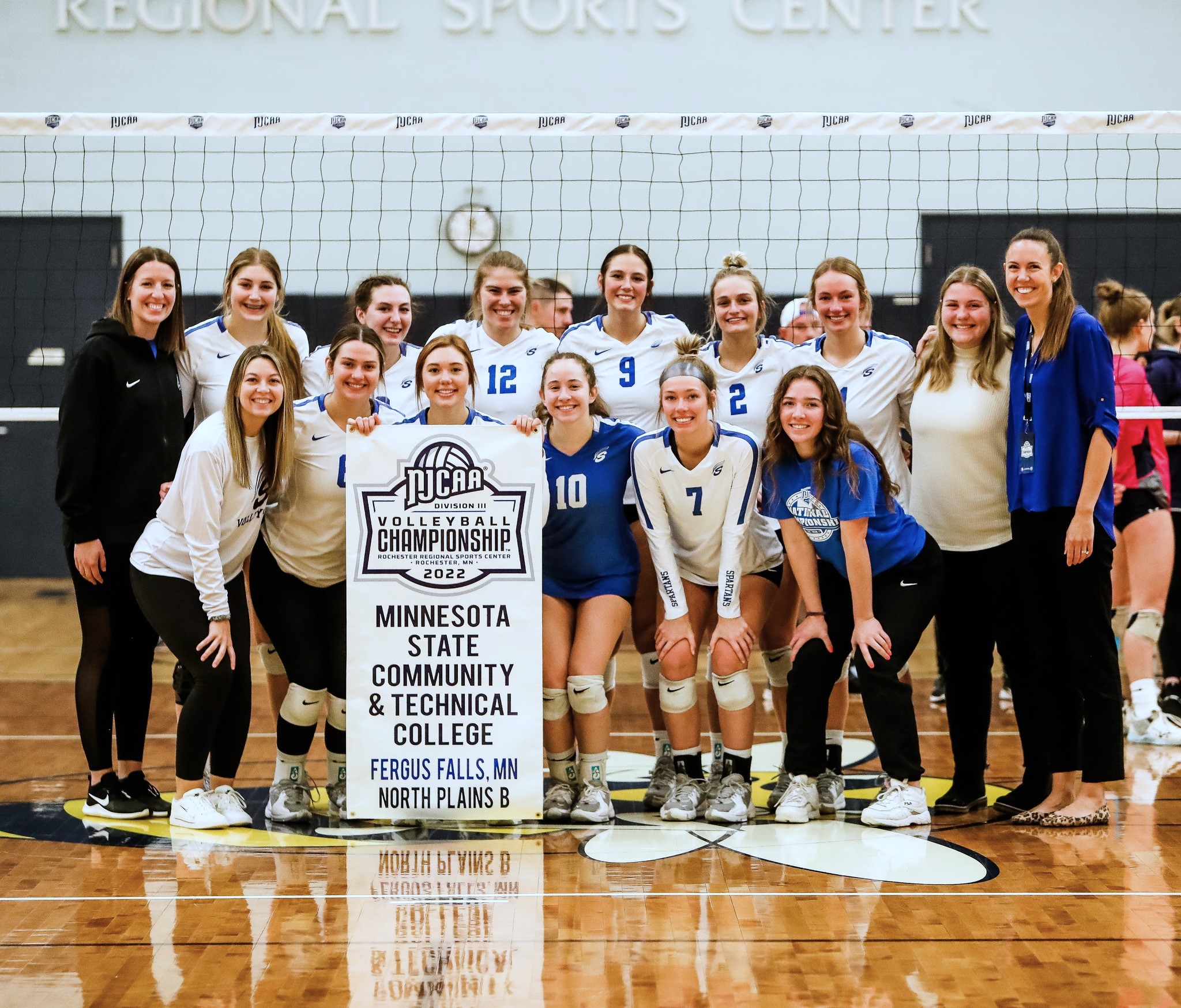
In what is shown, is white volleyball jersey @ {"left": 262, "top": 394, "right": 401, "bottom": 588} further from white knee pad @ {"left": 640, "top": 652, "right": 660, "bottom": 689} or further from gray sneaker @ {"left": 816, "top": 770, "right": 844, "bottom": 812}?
gray sneaker @ {"left": 816, "top": 770, "right": 844, "bottom": 812}

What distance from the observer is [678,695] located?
3910 millimetres

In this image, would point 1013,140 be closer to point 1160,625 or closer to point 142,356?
point 1160,625

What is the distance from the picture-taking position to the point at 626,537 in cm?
404

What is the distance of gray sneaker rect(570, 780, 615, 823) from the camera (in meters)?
3.85

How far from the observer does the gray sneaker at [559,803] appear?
3.88 metres

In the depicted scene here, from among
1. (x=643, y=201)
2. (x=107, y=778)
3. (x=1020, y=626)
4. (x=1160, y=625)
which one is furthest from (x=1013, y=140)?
(x=107, y=778)

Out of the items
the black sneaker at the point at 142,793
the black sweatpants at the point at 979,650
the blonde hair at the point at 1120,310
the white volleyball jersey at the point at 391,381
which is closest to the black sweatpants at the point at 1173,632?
the blonde hair at the point at 1120,310

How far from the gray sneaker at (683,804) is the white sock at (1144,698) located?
7.25ft

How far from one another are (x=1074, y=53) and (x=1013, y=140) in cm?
112

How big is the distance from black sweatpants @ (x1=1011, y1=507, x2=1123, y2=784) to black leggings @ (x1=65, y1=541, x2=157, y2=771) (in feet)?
8.94

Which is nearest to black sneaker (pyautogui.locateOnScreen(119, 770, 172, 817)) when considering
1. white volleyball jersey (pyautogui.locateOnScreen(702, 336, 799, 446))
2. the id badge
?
white volleyball jersey (pyautogui.locateOnScreen(702, 336, 799, 446))

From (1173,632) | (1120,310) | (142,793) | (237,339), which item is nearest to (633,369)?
(237,339)

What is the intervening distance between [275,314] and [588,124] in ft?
5.42

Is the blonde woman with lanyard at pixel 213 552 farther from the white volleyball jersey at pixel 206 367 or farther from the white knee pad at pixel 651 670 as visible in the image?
the white knee pad at pixel 651 670
